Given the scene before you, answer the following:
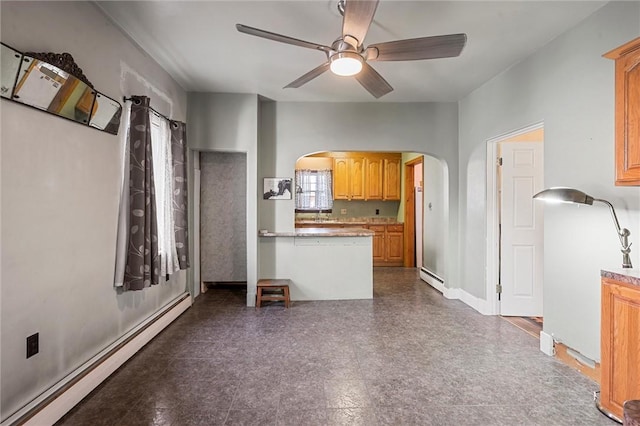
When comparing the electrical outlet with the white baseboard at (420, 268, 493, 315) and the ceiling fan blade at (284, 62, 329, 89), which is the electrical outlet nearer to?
the ceiling fan blade at (284, 62, 329, 89)

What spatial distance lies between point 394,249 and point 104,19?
6.14 metres

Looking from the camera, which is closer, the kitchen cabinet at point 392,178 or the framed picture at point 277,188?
the framed picture at point 277,188

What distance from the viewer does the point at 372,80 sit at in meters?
2.65

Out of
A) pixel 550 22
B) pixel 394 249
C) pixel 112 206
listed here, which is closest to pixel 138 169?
pixel 112 206

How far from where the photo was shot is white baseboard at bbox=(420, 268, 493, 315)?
396 centimetres

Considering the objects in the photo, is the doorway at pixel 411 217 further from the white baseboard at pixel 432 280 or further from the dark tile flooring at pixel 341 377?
the dark tile flooring at pixel 341 377

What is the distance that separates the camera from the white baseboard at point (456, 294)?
13.0 ft

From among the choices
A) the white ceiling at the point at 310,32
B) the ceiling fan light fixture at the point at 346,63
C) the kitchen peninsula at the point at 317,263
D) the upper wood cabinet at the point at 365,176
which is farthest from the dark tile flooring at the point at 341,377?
the upper wood cabinet at the point at 365,176

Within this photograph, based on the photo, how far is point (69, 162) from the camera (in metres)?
2.09

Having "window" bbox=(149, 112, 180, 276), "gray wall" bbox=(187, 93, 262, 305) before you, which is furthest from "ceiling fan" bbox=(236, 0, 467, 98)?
"gray wall" bbox=(187, 93, 262, 305)

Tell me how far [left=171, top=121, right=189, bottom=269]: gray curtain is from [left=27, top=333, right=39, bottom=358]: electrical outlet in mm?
1743

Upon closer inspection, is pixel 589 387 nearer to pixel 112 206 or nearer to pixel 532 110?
pixel 532 110

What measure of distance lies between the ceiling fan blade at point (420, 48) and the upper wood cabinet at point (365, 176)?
16.3ft

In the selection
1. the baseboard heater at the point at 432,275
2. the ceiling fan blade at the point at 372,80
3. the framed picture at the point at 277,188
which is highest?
the ceiling fan blade at the point at 372,80
